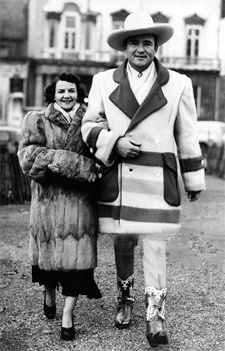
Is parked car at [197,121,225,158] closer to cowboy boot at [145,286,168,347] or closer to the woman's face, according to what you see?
the woman's face

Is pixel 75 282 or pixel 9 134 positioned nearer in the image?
pixel 75 282

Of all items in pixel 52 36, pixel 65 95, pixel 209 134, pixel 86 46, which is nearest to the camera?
pixel 65 95

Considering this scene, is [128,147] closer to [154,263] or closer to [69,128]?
[69,128]

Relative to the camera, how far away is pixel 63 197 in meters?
3.42

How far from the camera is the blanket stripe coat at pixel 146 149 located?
3338 millimetres

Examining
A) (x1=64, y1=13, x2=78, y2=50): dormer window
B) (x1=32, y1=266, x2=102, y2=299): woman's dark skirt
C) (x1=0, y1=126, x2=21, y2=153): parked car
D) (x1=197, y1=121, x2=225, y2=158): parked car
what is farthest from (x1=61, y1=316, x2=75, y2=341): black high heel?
(x1=64, y1=13, x2=78, y2=50): dormer window

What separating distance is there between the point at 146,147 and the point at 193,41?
1773 cm

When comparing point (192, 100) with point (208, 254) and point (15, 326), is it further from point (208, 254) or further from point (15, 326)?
point (208, 254)

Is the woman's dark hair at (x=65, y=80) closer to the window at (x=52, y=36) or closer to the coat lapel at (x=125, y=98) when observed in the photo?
the coat lapel at (x=125, y=98)

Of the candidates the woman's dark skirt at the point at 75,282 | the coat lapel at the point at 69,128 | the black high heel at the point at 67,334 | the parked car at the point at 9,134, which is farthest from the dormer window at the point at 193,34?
the black high heel at the point at 67,334

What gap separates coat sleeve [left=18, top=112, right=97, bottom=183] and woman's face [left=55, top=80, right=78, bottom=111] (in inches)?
6.8

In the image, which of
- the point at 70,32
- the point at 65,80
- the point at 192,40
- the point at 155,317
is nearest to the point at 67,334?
the point at 155,317

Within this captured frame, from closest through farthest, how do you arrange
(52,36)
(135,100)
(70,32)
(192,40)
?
(135,100), (192,40), (52,36), (70,32)

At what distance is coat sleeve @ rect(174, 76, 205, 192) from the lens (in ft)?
11.2
